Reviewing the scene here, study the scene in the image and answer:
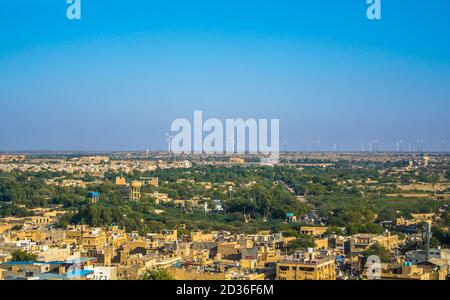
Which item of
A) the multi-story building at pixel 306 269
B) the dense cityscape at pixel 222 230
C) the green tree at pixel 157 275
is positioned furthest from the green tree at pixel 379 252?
the green tree at pixel 157 275

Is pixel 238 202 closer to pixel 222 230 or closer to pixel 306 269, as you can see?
→ pixel 222 230

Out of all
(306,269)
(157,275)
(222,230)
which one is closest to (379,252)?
(306,269)

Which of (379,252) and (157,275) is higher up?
(157,275)

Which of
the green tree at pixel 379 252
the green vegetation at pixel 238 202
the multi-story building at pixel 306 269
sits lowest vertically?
the green vegetation at pixel 238 202

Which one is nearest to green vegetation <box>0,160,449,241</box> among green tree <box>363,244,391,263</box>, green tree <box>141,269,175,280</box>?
green tree <box>363,244,391,263</box>

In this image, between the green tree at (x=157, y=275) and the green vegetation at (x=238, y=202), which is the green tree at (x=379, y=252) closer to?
the green vegetation at (x=238, y=202)

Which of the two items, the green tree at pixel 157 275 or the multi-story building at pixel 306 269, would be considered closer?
the green tree at pixel 157 275

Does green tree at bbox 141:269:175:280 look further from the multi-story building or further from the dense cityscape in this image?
the multi-story building
